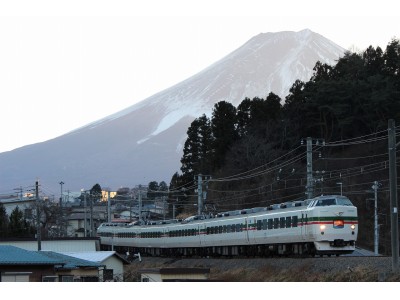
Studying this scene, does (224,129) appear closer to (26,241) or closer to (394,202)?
(26,241)

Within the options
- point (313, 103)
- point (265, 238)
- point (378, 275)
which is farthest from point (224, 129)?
point (378, 275)

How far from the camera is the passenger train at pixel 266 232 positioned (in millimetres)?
40688

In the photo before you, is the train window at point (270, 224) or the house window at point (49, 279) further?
the train window at point (270, 224)

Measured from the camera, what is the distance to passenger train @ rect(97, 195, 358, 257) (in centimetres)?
4069

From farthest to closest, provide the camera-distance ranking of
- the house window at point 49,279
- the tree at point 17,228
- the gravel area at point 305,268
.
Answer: the tree at point 17,228
the gravel area at point 305,268
the house window at point 49,279

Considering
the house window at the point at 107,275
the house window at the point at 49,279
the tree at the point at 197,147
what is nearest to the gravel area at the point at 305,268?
the house window at the point at 107,275

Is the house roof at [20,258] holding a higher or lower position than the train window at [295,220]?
lower

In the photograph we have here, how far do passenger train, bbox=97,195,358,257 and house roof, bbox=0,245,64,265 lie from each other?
13.1 meters

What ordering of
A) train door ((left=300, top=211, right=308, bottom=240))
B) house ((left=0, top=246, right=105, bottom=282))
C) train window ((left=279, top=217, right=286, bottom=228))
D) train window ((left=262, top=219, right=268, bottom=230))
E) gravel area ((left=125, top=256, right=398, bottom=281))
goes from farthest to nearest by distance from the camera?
train window ((left=262, top=219, right=268, bottom=230))
train window ((left=279, top=217, right=286, bottom=228))
train door ((left=300, top=211, right=308, bottom=240))
gravel area ((left=125, top=256, right=398, bottom=281))
house ((left=0, top=246, right=105, bottom=282))

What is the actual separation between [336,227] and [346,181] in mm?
37373

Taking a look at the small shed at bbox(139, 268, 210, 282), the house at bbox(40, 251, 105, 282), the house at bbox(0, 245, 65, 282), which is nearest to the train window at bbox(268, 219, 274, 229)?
the house at bbox(40, 251, 105, 282)

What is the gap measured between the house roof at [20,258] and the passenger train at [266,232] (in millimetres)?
13142

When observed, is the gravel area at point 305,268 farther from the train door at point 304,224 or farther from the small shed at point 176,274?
the small shed at point 176,274

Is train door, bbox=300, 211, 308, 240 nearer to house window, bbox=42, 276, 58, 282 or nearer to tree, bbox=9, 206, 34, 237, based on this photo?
house window, bbox=42, 276, 58, 282
